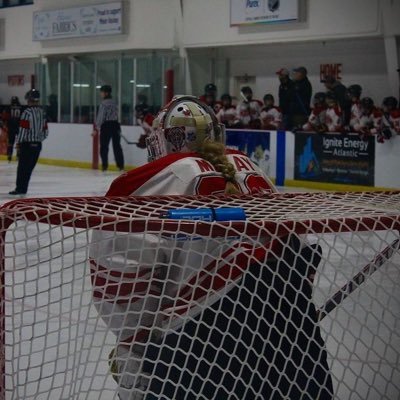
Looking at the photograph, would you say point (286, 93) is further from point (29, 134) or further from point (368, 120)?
point (29, 134)

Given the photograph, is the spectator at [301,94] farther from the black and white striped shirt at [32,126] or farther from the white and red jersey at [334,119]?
the black and white striped shirt at [32,126]

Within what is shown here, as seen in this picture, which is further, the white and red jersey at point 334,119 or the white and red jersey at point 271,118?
the white and red jersey at point 271,118

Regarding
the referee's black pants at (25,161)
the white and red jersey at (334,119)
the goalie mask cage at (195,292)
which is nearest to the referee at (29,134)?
the referee's black pants at (25,161)

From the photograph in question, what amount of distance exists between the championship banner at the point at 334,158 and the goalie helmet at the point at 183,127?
9.95m

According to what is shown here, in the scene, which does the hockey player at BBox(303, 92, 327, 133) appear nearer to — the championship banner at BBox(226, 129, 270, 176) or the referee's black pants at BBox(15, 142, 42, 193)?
the championship banner at BBox(226, 129, 270, 176)

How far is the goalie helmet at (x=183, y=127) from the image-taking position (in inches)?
95.3

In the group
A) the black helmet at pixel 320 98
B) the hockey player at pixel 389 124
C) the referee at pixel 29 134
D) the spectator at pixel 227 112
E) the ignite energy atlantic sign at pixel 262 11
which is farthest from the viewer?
the spectator at pixel 227 112

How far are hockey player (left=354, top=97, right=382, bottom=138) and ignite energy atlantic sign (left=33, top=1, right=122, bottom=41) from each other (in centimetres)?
714

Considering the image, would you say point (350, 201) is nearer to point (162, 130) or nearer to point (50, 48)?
point (162, 130)

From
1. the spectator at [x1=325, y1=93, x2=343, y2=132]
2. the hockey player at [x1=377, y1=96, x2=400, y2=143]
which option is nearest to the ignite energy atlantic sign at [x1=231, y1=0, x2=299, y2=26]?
the spectator at [x1=325, y1=93, x2=343, y2=132]

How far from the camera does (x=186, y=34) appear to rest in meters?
17.2

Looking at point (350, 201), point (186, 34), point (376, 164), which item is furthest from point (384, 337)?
point (186, 34)

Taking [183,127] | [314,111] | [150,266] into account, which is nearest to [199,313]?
[150,266]

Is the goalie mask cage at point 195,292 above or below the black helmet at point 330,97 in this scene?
below
